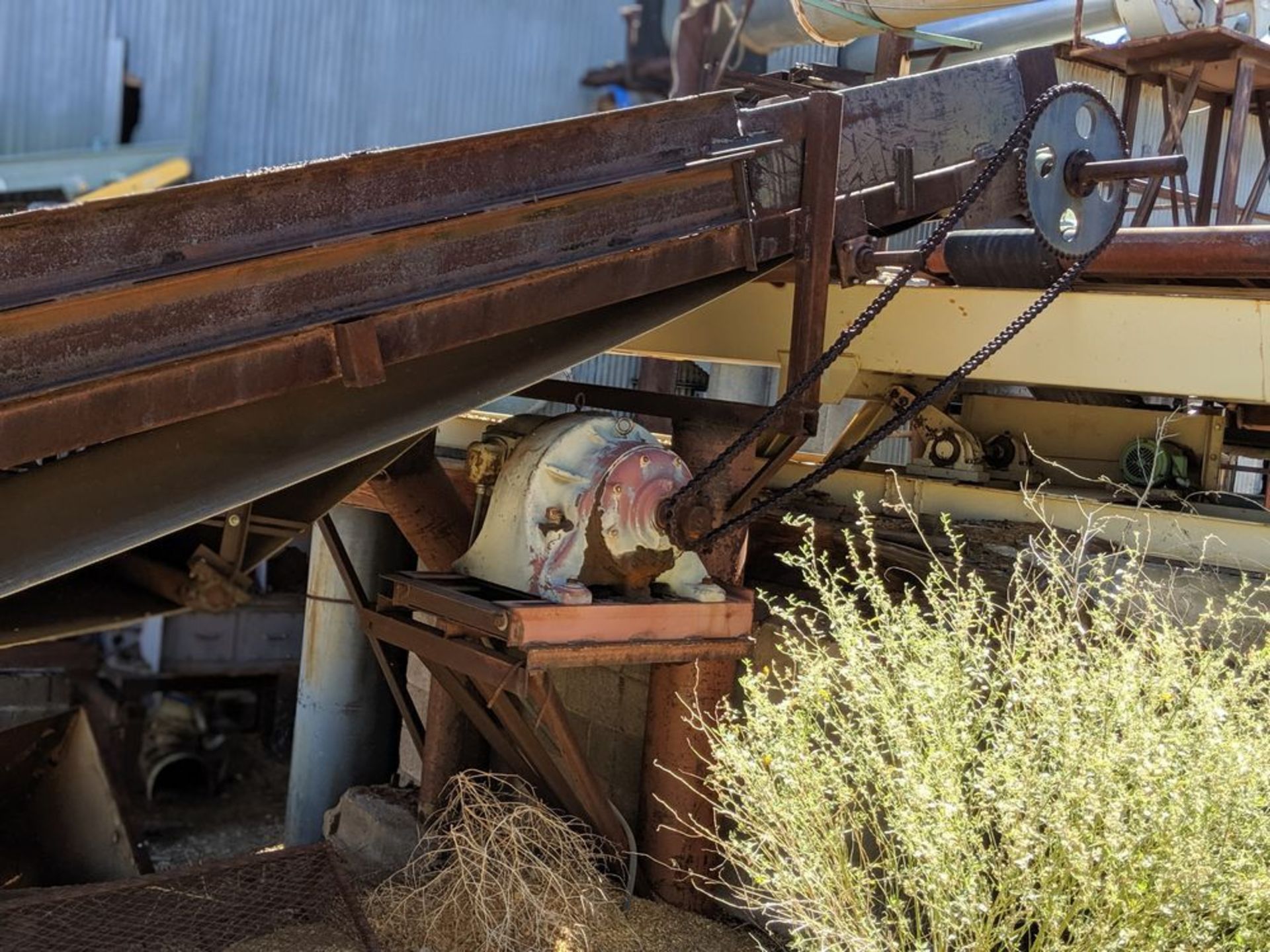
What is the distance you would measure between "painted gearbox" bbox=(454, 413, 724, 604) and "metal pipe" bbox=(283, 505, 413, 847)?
3.30m

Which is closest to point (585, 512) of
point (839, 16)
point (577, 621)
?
point (577, 621)

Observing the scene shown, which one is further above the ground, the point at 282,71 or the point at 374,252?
the point at 282,71

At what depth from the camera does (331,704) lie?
23.6 feet

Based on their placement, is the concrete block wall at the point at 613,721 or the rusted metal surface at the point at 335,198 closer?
the rusted metal surface at the point at 335,198

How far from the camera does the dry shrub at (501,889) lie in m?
4.15

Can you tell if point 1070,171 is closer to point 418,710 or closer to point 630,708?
point 630,708

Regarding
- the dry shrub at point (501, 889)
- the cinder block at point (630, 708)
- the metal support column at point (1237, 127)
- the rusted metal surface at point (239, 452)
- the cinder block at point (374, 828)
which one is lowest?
the cinder block at point (374, 828)

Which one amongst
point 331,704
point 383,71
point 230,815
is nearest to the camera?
point 331,704

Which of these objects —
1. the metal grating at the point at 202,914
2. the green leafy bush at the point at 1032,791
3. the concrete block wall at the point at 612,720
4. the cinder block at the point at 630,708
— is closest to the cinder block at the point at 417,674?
the concrete block wall at the point at 612,720

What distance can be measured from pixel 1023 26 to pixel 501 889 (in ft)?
23.5

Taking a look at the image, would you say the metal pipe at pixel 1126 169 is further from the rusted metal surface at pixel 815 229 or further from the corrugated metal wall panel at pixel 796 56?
the corrugated metal wall panel at pixel 796 56

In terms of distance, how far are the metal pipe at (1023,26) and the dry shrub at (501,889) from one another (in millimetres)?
5743

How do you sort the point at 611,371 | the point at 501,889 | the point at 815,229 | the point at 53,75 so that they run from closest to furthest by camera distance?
1. the point at 815,229
2. the point at 501,889
3. the point at 53,75
4. the point at 611,371

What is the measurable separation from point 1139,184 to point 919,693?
618cm
